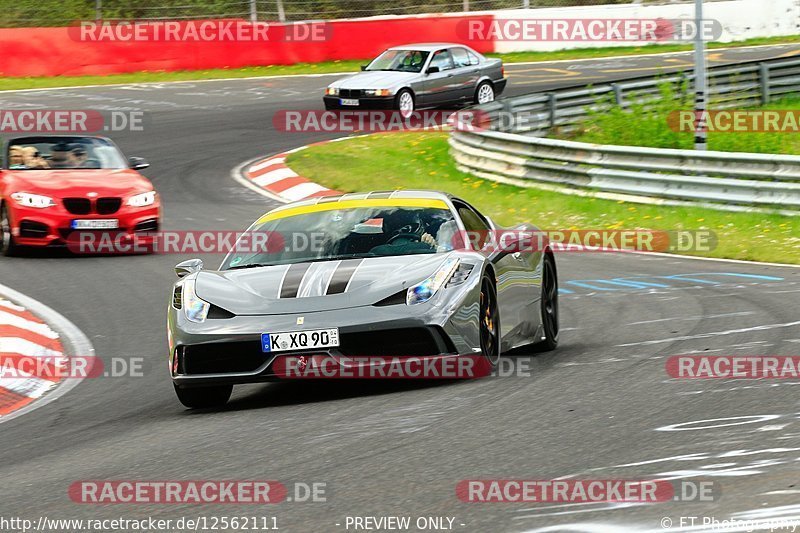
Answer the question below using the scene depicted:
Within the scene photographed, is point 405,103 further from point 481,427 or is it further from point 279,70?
point 481,427

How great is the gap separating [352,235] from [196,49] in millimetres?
26034

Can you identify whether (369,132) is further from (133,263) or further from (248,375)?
(248,375)

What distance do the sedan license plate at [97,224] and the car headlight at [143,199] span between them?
294 mm

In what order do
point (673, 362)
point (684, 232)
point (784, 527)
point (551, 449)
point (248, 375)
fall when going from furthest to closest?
point (684, 232) < point (673, 362) < point (248, 375) < point (551, 449) < point (784, 527)

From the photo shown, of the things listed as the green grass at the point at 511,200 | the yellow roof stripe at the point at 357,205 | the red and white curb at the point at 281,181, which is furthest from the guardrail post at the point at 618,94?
the yellow roof stripe at the point at 357,205

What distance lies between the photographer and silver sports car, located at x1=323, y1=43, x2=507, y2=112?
26.1 meters

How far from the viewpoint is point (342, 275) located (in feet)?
26.2

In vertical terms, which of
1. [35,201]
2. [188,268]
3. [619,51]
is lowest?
[619,51]

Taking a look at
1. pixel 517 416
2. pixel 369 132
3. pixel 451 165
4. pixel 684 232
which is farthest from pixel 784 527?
pixel 369 132

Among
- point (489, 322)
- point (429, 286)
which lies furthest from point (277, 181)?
point (429, 286)

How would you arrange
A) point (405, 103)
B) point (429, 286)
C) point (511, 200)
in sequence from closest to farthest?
1. point (429, 286)
2. point (511, 200)
3. point (405, 103)

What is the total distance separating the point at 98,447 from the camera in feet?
22.9

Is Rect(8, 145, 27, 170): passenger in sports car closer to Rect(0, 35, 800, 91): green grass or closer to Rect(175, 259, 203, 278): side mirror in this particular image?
Rect(175, 259, 203, 278): side mirror

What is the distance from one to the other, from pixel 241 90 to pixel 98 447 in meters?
24.7
